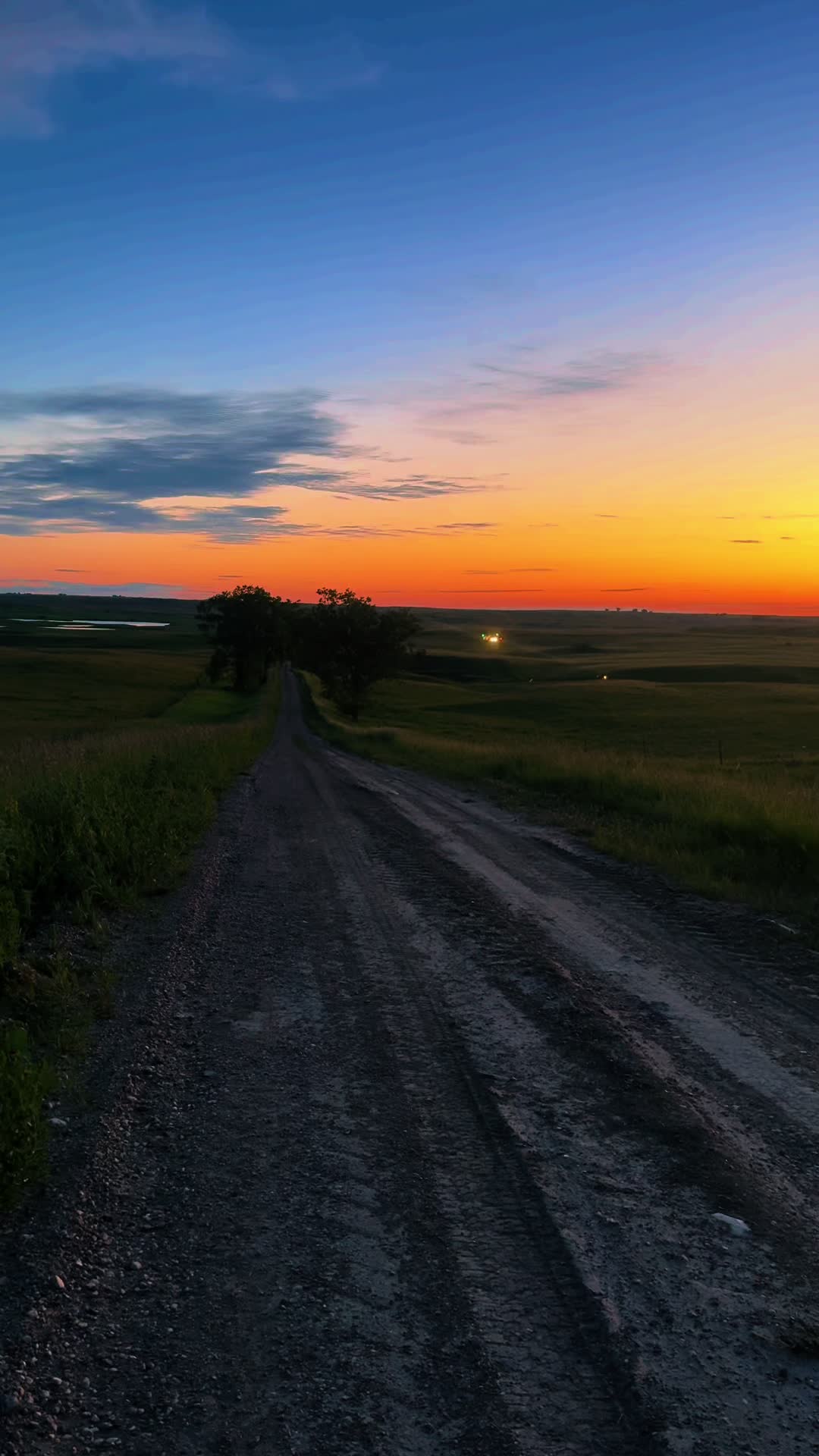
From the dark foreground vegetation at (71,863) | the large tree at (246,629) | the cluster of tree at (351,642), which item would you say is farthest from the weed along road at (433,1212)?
the large tree at (246,629)

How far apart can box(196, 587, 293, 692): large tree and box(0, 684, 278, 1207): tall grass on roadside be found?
66669 millimetres

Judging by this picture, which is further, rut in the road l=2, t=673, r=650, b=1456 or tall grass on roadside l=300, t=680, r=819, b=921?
tall grass on roadside l=300, t=680, r=819, b=921

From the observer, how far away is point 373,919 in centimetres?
1028

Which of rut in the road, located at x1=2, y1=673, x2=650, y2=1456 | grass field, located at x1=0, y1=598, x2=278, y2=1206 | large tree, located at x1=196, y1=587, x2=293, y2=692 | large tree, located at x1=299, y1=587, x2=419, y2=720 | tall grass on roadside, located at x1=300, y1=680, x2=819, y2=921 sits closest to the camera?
rut in the road, located at x1=2, y1=673, x2=650, y2=1456

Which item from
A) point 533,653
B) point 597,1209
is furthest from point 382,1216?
point 533,653

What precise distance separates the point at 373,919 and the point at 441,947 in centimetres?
129

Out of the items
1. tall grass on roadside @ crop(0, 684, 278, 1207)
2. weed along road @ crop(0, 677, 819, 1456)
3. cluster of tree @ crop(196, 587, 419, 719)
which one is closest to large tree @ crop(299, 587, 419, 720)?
cluster of tree @ crop(196, 587, 419, 719)

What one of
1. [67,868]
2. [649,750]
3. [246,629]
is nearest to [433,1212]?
[67,868]

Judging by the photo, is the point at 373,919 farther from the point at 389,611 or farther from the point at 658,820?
the point at 389,611

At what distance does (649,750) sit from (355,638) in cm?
2519

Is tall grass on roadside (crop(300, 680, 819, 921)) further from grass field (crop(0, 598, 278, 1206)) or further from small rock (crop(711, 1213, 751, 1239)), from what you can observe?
small rock (crop(711, 1213, 751, 1239))

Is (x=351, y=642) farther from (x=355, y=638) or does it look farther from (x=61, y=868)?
(x=61, y=868)

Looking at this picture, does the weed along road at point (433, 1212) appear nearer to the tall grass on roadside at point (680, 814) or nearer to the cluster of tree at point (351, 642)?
the tall grass on roadside at point (680, 814)

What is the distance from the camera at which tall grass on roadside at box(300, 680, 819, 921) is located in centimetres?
1221
